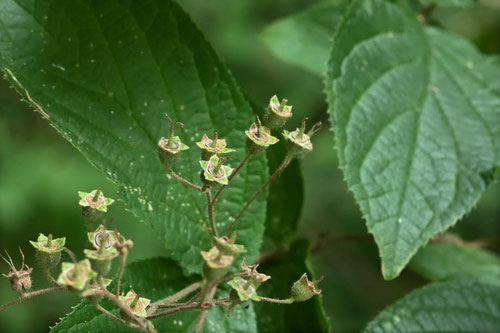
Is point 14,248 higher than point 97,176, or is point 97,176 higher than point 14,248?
point 97,176

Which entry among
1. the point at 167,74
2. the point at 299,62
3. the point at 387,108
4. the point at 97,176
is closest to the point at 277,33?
the point at 299,62

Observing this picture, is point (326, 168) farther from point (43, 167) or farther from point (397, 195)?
point (397, 195)

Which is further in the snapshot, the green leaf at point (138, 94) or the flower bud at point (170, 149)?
the green leaf at point (138, 94)

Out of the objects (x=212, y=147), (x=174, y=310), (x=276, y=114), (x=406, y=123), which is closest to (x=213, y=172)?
(x=212, y=147)

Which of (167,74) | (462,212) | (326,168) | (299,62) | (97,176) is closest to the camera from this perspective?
(167,74)

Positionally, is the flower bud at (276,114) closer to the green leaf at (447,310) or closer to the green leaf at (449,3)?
the green leaf at (447,310)

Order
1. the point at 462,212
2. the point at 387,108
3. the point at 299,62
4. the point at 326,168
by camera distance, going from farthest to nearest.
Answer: the point at 326,168, the point at 299,62, the point at 387,108, the point at 462,212

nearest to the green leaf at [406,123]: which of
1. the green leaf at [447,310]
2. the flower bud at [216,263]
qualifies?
the green leaf at [447,310]
